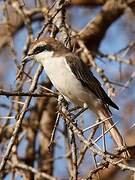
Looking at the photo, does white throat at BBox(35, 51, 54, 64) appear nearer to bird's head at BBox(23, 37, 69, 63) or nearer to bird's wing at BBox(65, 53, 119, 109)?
bird's head at BBox(23, 37, 69, 63)

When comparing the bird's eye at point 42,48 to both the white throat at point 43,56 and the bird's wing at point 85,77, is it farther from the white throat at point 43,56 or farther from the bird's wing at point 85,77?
the bird's wing at point 85,77

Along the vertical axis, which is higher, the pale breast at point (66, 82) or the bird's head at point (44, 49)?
the bird's head at point (44, 49)

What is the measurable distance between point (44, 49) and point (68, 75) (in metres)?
0.24

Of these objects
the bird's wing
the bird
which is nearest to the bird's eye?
the bird

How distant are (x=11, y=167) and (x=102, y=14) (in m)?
2.06

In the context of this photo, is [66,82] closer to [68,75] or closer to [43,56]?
[68,75]

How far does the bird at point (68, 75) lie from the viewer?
11.8 ft

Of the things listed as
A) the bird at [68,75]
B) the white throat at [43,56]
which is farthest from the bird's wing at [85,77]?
the white throat at [43,56]

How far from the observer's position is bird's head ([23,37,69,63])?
361 centimetres

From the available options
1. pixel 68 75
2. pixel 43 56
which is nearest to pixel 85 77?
pixel 68 75

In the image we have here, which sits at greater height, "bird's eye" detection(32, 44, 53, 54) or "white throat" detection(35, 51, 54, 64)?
"bird's eye" detection(32, 44, 53, 54)

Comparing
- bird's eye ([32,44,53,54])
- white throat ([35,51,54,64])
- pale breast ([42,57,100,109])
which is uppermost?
bird's eye ([32,44,53,54])

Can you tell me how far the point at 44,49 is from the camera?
3.64m

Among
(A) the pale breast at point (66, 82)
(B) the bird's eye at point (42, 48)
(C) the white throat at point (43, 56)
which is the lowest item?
(A) the pale breast at point (66, 82)
